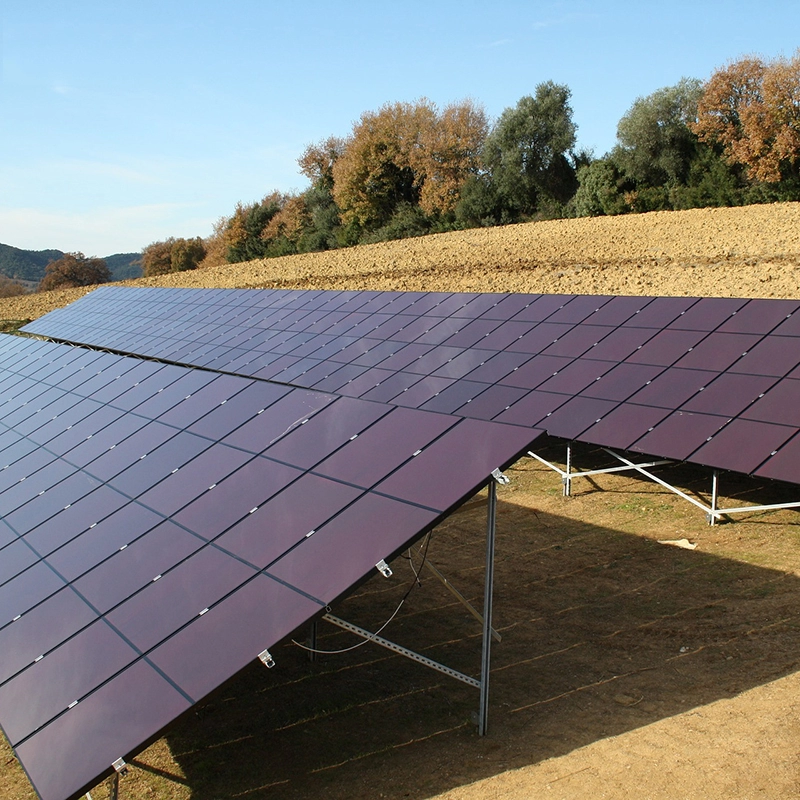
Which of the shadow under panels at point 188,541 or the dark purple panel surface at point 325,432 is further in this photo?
the dark purple panel surface at point 325,432

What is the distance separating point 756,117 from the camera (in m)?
47.7

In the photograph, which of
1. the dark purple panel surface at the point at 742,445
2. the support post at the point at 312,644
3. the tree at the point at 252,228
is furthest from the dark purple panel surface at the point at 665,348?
the tree at the point at 252,228

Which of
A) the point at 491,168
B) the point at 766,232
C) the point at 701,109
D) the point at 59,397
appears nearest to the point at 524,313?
the point at 59,397

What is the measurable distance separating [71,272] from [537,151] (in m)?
77.3

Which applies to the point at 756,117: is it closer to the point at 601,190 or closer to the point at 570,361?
the point at 601,190

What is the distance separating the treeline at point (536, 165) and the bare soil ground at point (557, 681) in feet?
132

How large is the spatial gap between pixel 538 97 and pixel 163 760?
6238cm

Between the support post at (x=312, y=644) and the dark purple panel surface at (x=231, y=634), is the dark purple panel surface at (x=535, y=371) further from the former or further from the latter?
the dark purple panel surface at (x=231, y=634)

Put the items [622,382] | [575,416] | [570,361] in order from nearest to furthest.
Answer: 1. [575,416]
2. [622,382]
3. [570,361]

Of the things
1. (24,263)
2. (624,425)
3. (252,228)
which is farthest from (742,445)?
(24,263)

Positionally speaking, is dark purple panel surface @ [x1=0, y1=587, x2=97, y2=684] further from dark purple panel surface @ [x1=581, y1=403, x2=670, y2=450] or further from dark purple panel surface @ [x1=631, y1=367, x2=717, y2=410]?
dark purple panel surface @ [x1=631, y1=367, x2=717, y2=410]

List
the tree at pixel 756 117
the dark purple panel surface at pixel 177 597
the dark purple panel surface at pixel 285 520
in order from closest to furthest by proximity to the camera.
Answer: the dark purple panel surface at pixel 177 597 → the dark purple panel surface at pixel 285 520 → the tree at pixel 756 117

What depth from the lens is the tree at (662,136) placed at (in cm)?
5212

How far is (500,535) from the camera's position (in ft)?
44.9
